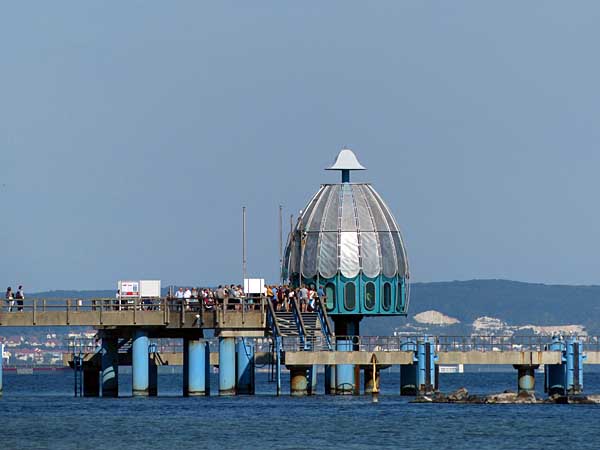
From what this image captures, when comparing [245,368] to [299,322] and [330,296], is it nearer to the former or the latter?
[330,296]

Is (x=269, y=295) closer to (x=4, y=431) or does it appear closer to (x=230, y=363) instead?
(x=230, y=363)

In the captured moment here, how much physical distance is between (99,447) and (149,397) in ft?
78.1

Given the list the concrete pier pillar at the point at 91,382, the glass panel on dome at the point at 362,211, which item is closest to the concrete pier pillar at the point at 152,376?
the concrete pier pillar at the point at 91,382

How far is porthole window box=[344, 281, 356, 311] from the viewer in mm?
92938

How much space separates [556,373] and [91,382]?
2080 centimetres

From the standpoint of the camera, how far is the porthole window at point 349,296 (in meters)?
92.9

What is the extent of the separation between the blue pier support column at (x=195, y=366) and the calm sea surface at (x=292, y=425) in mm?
2695

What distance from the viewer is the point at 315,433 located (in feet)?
233

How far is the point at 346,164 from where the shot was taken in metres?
95.6

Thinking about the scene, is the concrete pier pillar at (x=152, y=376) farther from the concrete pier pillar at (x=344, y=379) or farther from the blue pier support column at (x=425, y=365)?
the blue pier support column at (x=425, y=365)

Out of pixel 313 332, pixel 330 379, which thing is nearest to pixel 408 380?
pixel 330 379

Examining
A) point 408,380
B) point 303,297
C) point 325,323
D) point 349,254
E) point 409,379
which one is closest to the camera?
point 325,323

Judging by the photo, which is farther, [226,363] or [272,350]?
[226,363]

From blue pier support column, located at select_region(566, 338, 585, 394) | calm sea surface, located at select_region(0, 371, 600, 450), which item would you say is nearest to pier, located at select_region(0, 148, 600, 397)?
blue pier support column, located at select_region(566, 338, 585, 394)
